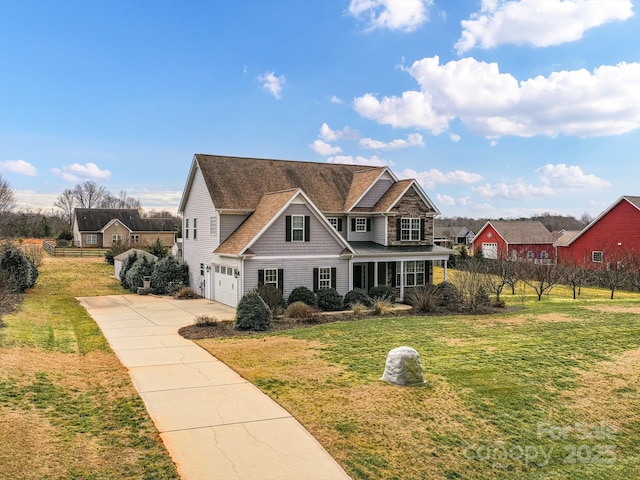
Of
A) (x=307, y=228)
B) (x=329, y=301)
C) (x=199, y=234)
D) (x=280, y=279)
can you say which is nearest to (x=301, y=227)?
(x=307, y=228)

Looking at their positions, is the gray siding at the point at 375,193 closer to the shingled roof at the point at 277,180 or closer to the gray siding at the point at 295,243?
the shingled roof at the point at 277,180

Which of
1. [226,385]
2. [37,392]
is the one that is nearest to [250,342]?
[226,385]

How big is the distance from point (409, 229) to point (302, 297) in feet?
31.6

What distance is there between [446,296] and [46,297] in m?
22.0

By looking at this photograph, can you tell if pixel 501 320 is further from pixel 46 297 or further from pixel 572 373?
pixel 46 297

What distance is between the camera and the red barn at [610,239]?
147 feet

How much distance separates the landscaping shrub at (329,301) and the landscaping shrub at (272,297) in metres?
2.12

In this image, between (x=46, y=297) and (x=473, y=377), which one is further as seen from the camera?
(x=46, y=297)

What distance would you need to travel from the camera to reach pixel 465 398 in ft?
37.7

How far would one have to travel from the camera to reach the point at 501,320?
22.8 m

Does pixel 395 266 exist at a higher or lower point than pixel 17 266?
lower

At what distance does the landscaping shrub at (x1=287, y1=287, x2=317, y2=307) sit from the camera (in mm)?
25875

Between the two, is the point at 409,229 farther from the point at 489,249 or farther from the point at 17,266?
the point at 489,249

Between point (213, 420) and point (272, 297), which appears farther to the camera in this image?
point (272, 297)
